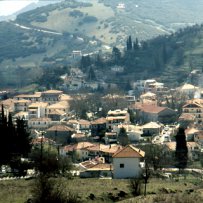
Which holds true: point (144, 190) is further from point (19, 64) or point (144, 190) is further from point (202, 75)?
point (19, 64)

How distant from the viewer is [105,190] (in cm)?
3662

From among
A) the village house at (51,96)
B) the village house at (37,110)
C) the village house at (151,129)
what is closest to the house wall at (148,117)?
the village house at (151,129)

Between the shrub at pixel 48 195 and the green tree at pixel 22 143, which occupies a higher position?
the shrub at pixel 48 195

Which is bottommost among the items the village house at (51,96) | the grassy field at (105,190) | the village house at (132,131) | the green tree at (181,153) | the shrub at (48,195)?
the village house at (51,96)

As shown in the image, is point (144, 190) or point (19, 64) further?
point (19, 64)

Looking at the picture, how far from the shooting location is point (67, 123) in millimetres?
84812

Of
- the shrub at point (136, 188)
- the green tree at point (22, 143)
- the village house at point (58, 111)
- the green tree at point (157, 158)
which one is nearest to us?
the shrub at point (136, 188)

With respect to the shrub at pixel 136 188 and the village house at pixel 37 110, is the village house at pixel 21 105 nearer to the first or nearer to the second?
the village house at pixel 37 110

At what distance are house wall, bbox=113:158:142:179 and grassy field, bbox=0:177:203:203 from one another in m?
3.37

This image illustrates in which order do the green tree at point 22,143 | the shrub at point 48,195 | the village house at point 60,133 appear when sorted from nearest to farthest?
the shrub at point 48,195, the green tree at point 22,143, the village house at point 60,133

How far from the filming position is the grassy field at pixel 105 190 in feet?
108

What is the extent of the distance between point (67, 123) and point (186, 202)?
184ft

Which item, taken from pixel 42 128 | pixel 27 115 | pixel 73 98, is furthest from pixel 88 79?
pixel 42 128

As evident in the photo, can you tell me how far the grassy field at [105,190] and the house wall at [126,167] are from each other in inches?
132
